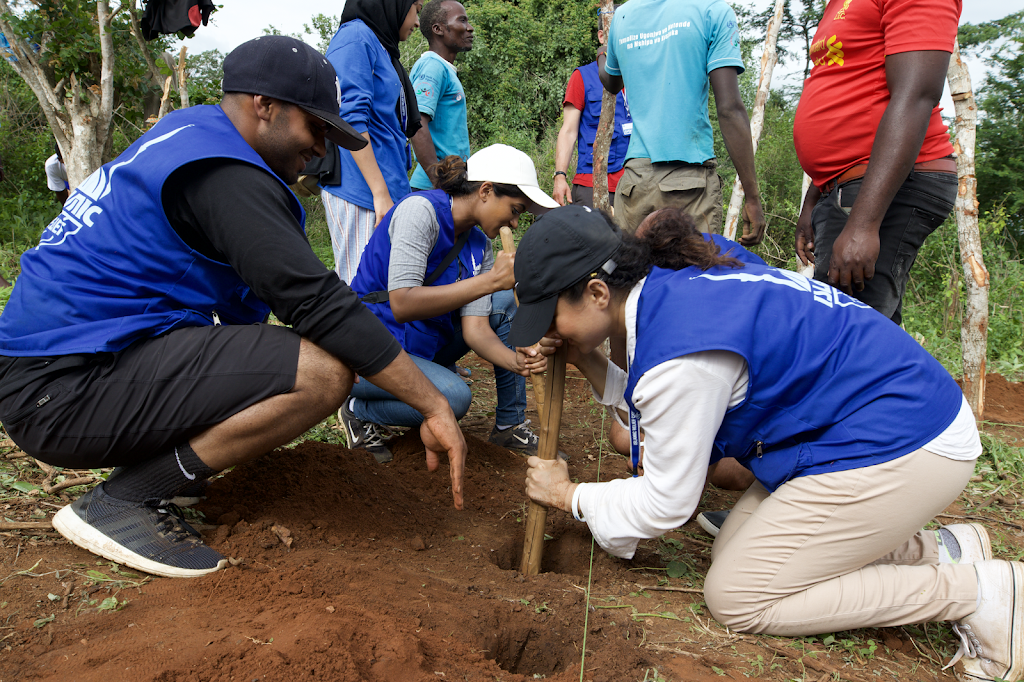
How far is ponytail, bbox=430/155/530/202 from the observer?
9.37 feet

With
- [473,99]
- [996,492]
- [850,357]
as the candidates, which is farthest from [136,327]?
[473,99]

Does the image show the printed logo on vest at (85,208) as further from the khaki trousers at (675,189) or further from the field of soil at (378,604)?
the khaki trousers at (675,189)

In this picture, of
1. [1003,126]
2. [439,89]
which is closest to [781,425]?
[439,89]

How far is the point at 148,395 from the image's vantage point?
1891 mm

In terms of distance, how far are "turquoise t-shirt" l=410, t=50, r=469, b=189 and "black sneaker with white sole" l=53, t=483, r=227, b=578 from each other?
2744mm

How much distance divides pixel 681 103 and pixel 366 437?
2.25m

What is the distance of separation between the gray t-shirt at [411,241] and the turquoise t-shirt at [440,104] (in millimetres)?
1390

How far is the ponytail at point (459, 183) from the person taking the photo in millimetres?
2855

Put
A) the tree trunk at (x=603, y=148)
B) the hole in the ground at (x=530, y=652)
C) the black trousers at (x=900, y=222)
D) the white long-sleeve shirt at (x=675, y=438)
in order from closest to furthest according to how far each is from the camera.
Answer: the white long-sleeve shirt at (x=675, y=438) → the hole in the ground at (x=530, y=652) → the black trousers at (x=900, y=222) → the tree trunk at (x=603, y=148)

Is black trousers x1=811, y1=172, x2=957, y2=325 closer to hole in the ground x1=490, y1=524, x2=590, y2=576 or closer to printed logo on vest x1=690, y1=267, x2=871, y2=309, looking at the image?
printed logo on vest x1=690, y1=267, x2=871, y2=309

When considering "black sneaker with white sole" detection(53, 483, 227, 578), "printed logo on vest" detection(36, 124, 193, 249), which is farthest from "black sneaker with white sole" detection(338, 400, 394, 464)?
"printed logo on vest" detection(36, 124, 193, 249)

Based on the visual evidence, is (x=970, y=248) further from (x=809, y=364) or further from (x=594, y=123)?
(x=809, y=364)

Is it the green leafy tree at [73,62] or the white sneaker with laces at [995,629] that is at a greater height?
the green leafy tree at [73,62]

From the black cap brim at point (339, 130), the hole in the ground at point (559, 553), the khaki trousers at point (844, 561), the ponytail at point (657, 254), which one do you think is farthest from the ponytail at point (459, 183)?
the khaki trousers at point (844, 561)
